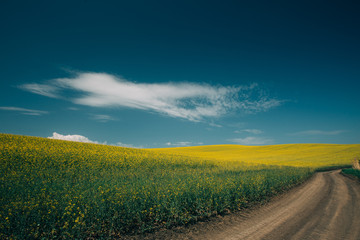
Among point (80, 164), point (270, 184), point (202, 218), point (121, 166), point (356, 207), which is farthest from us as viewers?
point (121, 166)

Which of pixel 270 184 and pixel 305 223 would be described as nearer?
pixel 305 223

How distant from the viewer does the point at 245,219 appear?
8.16 metres

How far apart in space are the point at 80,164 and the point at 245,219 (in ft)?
57.1

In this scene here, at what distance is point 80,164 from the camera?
63.8ft

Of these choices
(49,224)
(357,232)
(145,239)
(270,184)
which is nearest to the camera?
(49,224)

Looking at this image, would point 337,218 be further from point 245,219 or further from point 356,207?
point 245,219

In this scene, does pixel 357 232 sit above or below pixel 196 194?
below

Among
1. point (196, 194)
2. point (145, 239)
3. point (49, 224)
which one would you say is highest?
point (196, 194)

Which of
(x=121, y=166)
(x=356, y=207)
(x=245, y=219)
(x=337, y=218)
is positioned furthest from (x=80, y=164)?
(x=356, y=207)

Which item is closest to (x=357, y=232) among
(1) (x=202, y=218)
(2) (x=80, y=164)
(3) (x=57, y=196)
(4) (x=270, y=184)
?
(1) (x=202, y=218)

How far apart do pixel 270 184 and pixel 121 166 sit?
15257 millimetres

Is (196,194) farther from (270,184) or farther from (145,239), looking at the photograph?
(270,184)

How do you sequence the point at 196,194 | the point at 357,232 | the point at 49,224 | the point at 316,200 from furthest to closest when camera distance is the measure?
the point at 316,200 → the point at 196,194 → the point at 357,232 → the point at 49,224

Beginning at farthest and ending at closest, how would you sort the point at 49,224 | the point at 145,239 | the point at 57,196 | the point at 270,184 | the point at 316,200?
the point at 270,184
the point at 316,200
the point at 57,196
the point at 145,239
the point at 49,224
